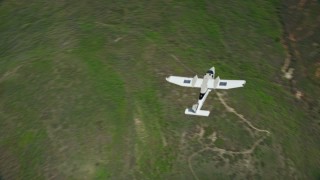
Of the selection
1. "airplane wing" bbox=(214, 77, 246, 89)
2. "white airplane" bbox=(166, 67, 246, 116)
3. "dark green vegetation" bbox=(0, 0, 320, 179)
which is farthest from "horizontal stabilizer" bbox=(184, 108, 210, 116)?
"airplane wing" bbox=(214, 77, 246, 89)

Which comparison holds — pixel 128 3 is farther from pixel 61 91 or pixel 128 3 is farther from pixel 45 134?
pixel 45 134

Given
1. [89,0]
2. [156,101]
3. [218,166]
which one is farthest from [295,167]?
[89,0]

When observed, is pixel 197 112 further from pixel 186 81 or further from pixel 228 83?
pixel 228 83

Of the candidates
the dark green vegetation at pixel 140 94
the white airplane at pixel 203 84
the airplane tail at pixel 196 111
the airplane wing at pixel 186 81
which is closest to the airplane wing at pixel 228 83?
the white airplane at pixel 203 84

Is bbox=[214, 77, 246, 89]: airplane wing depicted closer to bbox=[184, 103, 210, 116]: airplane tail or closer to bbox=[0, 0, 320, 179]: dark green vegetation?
bbox=[0, 0, 320, 179]: dark green vegetation

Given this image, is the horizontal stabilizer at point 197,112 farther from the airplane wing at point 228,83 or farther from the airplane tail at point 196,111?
the airplane wing at point 228,83

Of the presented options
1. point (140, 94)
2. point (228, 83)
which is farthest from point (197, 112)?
point (140, 94)
